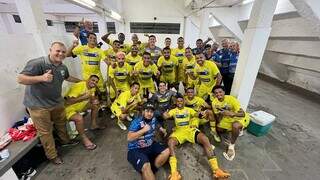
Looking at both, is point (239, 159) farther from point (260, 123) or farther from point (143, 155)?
point (143, 155)

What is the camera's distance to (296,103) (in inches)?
181

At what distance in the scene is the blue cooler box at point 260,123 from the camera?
2971 millimetres

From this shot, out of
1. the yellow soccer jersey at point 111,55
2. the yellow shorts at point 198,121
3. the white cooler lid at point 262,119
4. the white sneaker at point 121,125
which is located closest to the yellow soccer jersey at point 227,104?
the yellow shorts at point 198,121

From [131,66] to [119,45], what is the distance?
0.72 m

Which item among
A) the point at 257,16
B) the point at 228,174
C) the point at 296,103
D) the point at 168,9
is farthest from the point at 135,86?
the point at 168,9

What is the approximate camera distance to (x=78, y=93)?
285 centimetres

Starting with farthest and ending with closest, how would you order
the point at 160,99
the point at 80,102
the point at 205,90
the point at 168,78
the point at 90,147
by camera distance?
the point at 168,78
the point at 205,90
the point at 160,99
the point at 80,102
the point at 90,147

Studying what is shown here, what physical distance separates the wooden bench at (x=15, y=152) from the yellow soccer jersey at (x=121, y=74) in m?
1.63

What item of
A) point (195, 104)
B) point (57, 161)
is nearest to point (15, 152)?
point (57, 161)

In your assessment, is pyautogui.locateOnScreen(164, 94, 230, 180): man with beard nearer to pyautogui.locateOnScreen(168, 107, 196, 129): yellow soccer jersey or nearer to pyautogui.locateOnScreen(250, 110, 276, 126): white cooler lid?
pyautogui.locateOnScreen(168, 107, 196, 129): yellow soccer jersey

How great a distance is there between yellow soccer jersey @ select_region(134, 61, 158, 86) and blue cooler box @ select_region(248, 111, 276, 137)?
2020 millimetres

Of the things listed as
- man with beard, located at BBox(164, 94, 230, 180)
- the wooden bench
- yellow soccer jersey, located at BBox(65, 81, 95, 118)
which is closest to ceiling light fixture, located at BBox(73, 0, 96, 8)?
yellow soccer jersey, located at BBox(65, 81, 95, 118)

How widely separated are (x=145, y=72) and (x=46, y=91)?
5.74 ft

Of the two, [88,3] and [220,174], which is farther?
[88,3]
